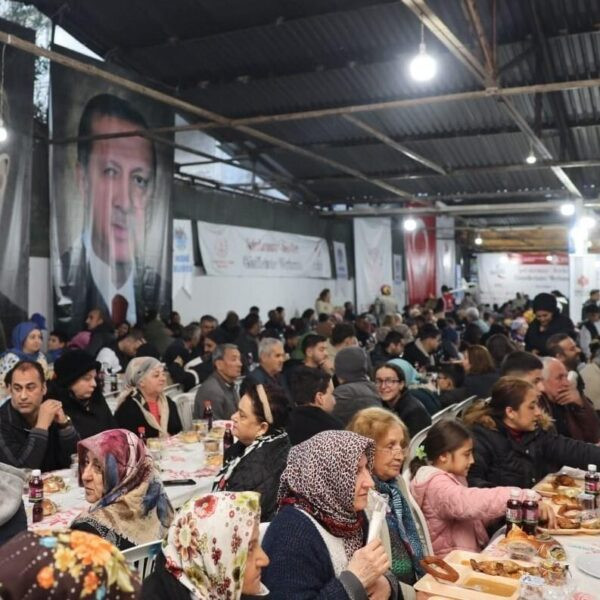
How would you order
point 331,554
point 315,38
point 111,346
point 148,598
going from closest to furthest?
point 148,598 → point 331,554 → point 111,346 → point 315,38

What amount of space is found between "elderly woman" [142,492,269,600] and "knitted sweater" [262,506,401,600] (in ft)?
0.67

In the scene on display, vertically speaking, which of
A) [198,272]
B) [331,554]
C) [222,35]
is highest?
[222,35]

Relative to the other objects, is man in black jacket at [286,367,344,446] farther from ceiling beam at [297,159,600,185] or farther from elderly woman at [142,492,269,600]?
ceiling beam at [297,159,600,185]

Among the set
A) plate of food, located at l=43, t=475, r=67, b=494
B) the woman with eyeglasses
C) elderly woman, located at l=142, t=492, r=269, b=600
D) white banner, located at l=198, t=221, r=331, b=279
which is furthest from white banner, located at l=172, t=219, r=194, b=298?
elderly woman, located at l=142, t=492, r=269, b=600

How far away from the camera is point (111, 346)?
314 inches

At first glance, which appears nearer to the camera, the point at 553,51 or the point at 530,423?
the point at 530,423

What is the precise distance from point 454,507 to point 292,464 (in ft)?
3.58

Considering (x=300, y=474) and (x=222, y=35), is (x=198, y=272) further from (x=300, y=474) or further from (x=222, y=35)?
(x=300, y=474)

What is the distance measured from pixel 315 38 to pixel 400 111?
2212 mm

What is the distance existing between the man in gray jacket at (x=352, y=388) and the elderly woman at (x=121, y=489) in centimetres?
213

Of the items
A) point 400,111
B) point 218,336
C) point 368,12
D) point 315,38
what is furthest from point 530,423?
point 400,111

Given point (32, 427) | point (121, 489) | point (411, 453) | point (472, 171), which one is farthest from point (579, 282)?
point (121, 489)

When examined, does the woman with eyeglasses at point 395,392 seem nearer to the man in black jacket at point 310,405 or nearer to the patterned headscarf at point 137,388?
the man in black jacket at point 310,405

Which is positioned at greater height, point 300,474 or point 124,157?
point 124,157
